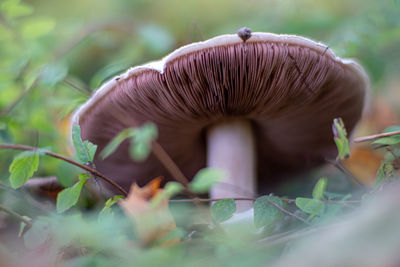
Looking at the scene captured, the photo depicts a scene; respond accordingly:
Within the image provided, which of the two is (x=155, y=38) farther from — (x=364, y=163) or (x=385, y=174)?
(x=385, y=174)

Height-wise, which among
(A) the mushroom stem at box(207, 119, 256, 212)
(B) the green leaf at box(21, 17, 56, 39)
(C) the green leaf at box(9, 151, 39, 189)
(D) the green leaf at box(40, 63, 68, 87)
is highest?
(B) the green leaf at box(21, 17, 56, 39)

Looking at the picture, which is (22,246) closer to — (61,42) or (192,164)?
(192,164)

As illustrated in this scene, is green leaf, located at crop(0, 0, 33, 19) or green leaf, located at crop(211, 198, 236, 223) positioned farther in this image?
green leaf, located at crop(0, 0, 33, 19)

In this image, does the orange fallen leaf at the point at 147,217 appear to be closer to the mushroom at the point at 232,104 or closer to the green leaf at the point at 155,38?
the mushroom at the point at 232,104

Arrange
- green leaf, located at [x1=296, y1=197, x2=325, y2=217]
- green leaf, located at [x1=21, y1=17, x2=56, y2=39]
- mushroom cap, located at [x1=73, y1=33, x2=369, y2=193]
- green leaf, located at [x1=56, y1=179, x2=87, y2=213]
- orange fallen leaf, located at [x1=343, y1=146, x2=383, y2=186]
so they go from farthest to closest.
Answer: orange fallen leaf, located at [x1=343, y1=146, x2=383, y2=186] < green leaf, located at [x1=21, y1=17, x2=56, y2=39] < mushroom cap, located at [x1=73, y1=33, x2=369, y2=193] < green leaf, located at [x1=56, y1=179, x2=87, y2=213] < green leaf, located at [x1=296, y1=197, x2=325, y2=217]

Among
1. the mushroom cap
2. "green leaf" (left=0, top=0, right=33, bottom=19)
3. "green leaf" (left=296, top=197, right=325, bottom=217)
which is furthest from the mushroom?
"green leaf" (left=0, top=0, right=33, bottom=19)

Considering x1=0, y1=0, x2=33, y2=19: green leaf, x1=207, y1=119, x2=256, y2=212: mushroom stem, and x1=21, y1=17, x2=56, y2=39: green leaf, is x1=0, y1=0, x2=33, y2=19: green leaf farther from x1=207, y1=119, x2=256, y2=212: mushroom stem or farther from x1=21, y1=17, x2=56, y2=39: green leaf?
x1=207, y1=119, x2=256, y2=212: mushroom stem
